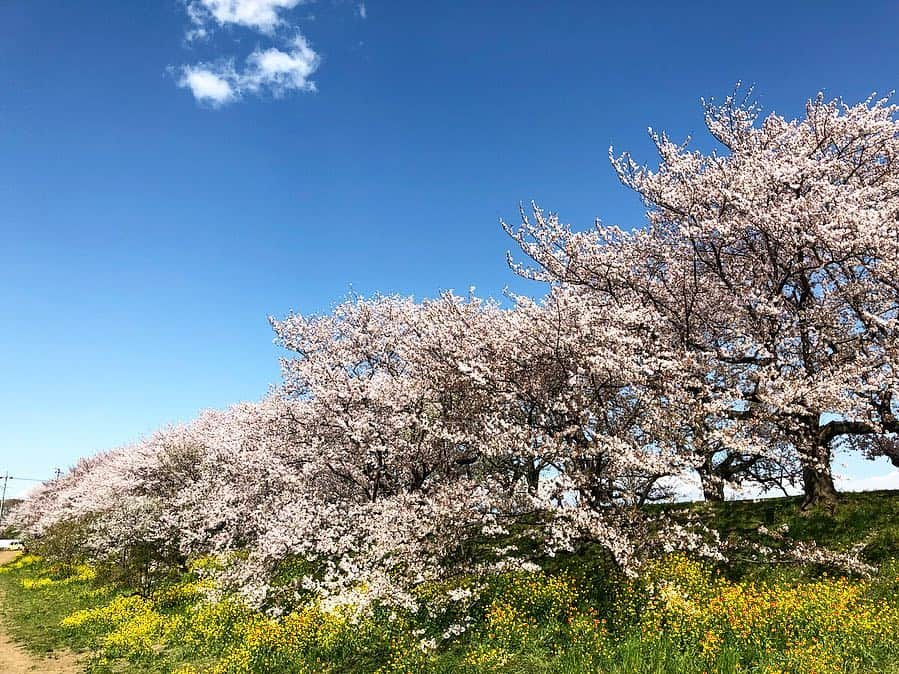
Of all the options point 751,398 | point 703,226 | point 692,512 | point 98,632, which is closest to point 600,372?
point 751,398

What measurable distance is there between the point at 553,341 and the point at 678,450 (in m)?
3.50

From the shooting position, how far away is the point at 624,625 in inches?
458

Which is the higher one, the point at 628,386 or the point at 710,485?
the point at 628,386

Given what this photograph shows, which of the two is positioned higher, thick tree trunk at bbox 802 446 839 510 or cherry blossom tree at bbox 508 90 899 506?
cherry blossom tree at bbox 508 90 899 506

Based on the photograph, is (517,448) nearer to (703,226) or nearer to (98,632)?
(703,226)

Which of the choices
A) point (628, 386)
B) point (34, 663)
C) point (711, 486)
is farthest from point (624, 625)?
point (34, 663)

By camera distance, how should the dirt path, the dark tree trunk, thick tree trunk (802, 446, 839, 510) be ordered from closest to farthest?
the dark tree trunk < thick tree trunk (802, 446, 839, 510) < the dirt path

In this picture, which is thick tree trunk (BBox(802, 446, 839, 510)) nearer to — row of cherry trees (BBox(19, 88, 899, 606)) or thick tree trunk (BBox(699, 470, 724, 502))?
row of cherry trees (BBox(19, 88, 899, 606))

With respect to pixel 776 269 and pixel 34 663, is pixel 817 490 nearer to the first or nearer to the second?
pixel 776 269

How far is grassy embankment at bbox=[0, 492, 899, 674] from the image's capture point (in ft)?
32.6

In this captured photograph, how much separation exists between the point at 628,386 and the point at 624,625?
5.13 metres

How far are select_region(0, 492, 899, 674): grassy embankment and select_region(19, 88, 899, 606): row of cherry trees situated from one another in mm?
979

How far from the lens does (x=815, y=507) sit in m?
15.6

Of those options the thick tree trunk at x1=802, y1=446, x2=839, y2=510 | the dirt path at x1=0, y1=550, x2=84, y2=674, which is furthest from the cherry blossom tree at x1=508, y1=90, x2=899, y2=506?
the dirt path at x1=0, y1=550, x2=84, y2=674
